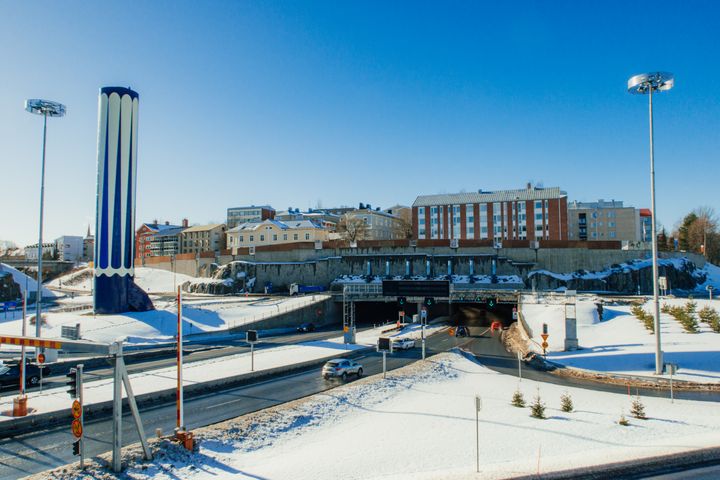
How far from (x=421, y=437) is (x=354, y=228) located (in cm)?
10384

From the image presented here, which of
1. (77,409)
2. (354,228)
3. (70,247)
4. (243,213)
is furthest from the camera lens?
(70,247)

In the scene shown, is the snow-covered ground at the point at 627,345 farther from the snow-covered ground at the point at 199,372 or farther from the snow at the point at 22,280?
the snow at the point at 22,280

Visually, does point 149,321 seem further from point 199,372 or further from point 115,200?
point 199,372

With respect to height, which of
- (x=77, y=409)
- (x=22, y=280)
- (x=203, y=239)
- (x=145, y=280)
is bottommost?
(x=145, y=280)

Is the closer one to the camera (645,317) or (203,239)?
(645,317)

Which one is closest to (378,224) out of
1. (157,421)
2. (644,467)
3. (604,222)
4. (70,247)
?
(604,222)

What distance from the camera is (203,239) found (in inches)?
5541

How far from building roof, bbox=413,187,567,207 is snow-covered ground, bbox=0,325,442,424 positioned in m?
71.7

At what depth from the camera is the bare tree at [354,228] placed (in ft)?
391

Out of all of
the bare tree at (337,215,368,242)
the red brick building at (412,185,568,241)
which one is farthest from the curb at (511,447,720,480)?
the bare tree at (337,215,368,242)

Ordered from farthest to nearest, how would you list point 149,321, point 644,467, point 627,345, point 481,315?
point 481,315
point 149,321
point 627,345
point 644,467

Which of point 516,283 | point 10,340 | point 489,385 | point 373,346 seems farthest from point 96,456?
point 516,283

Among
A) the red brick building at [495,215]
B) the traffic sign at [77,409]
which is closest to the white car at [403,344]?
the traffic sign at [77,409]

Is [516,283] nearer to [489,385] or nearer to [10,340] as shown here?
[489,385]
